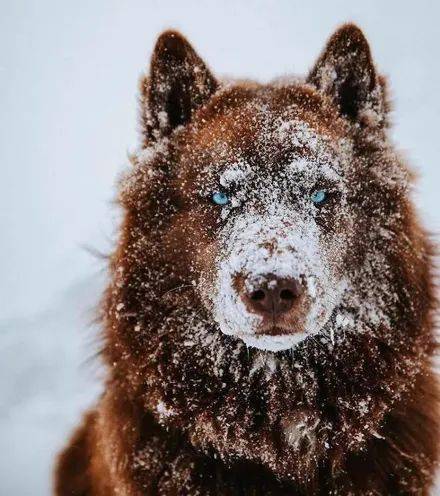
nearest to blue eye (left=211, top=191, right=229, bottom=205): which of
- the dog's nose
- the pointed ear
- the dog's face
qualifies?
the dog's face

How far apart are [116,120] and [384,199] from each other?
23.8 ft

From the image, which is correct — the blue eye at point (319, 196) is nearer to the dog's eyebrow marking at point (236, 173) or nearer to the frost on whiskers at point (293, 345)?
the frost on whiskers at point (293, 345)

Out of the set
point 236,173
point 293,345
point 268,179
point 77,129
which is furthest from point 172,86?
point 77,129

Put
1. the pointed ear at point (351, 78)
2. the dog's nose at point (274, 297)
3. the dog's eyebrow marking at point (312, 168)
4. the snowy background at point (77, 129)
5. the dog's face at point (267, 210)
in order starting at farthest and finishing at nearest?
Result: the snowy background at point (77, 129)
the pointed ear at point (351, 78)
the dog's eyebrow marking at point (312, 168)
the dog's face at point (267, 210)
the dog's nose at point (274, 297)

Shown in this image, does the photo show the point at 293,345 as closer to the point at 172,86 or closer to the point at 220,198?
the point at 220,198

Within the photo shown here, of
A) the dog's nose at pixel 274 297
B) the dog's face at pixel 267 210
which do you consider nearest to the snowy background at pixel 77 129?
the dog's face at pixel 267 210

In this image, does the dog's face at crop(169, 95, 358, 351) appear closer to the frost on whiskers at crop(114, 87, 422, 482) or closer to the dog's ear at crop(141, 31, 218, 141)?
the frost on whiskers at crop(114, 87, 422, 482)

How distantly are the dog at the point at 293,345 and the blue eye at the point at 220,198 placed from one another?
12mm

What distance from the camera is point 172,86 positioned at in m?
3.30

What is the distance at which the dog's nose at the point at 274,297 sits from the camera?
2445 mm

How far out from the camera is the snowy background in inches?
217

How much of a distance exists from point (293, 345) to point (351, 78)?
162 centimetres

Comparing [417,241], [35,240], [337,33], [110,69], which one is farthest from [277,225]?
[110,69]

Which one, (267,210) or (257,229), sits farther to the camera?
(267,210)
